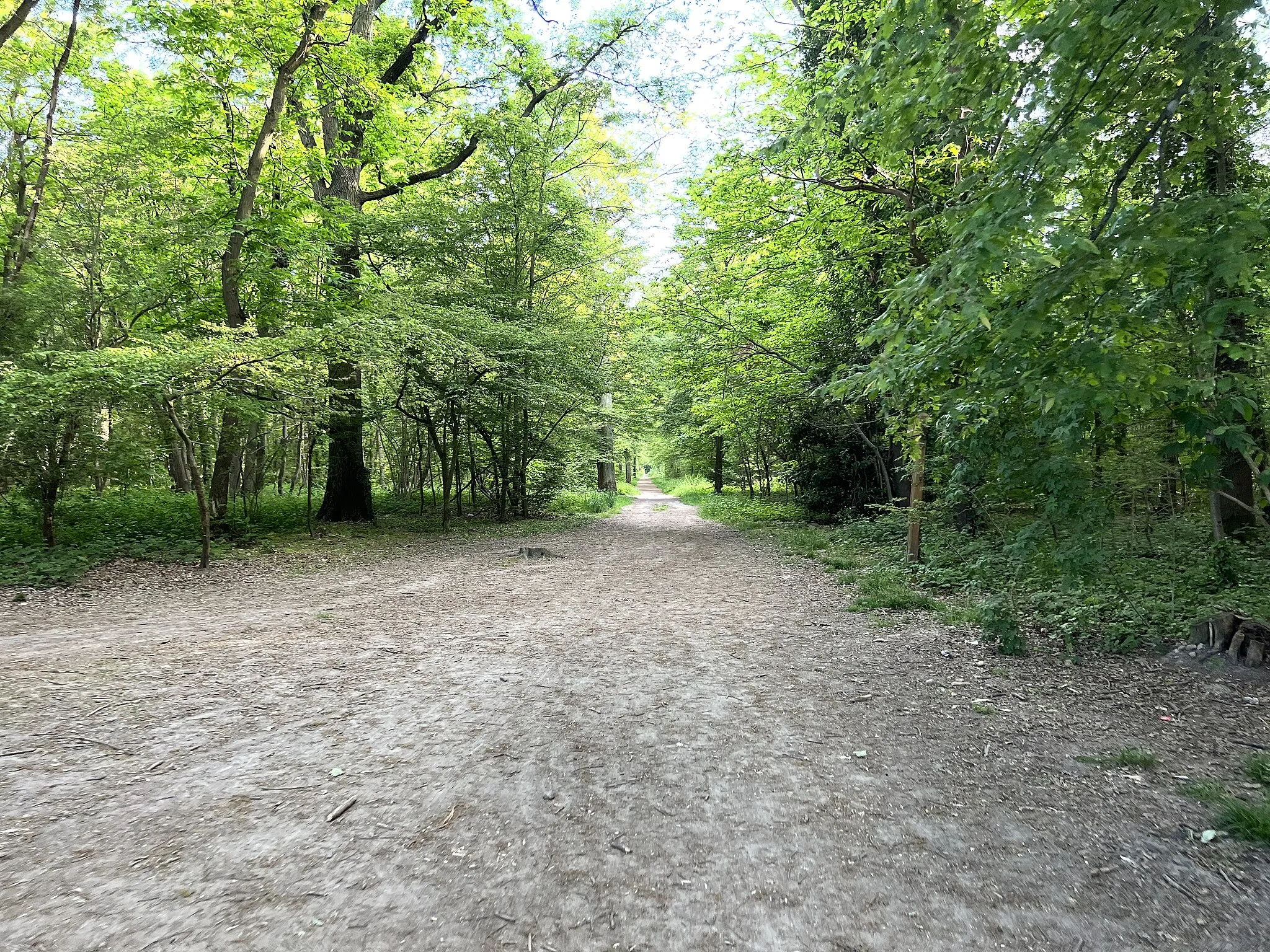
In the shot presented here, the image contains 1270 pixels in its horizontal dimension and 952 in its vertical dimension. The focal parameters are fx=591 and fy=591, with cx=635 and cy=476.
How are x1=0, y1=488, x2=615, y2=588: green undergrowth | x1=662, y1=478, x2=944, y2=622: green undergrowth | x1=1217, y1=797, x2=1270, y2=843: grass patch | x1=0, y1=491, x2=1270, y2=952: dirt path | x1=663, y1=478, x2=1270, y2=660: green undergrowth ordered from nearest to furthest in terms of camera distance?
x1=0, y1=491, x2=1270, y2=952: dirt path
x1=1217, y1=797, x2=1270, y2=843: grass patch
x1=663, y1=478, x2=1270, y2=660: green undergrowth
x1=662, y1=478, x2=944, y2=622: green undergrowth
x1=0, y1=488, x2=615, y2=588: green undergrowth

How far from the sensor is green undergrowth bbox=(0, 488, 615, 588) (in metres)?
7.77

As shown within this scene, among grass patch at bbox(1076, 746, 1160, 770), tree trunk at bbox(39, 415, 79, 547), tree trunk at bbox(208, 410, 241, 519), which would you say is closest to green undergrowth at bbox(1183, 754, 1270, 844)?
grass patch at bbox(1076, 746, 1160, 770)

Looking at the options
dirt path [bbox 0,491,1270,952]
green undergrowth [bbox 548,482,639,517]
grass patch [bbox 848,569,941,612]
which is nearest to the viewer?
dirt path [bbox 0,491,1270,952]

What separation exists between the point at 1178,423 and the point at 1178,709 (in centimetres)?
179

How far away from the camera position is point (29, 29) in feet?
36.6

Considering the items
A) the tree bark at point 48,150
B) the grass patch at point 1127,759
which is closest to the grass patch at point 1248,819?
the grass patch at point 1127,759

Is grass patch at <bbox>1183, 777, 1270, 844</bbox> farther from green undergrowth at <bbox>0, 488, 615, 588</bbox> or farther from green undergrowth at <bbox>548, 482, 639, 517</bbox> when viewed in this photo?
green undergrowth at <bbox>548, 482, 639, 517</bbox>

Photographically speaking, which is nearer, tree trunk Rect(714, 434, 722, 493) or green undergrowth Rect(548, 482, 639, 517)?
green undergrowth Rect(548, 482, 639, 517)

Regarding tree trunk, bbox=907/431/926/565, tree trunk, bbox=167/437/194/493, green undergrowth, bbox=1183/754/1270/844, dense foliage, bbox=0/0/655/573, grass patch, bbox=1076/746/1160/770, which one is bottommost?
grass patch, bbox=1076/746/1160/770

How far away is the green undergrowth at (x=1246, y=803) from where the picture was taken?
244 cm

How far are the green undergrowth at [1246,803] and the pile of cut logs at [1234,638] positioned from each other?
1.37 m

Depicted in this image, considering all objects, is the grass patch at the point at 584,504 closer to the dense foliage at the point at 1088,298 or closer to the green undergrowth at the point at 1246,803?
the dense foliage at the point at 1088,298

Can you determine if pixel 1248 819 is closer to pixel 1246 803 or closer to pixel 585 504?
pixel 1246 803

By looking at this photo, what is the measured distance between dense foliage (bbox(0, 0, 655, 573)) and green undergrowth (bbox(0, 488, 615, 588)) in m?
0.16
